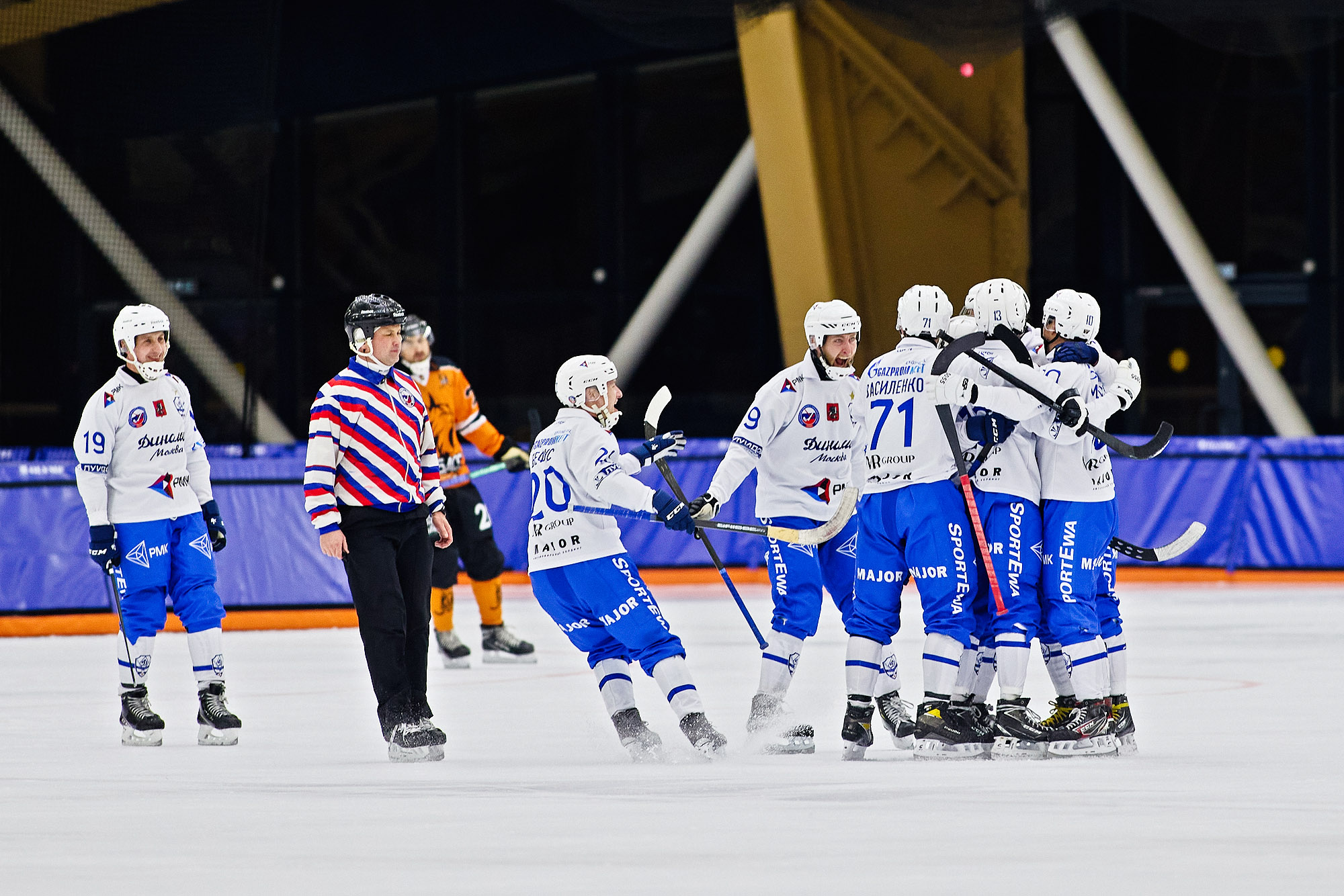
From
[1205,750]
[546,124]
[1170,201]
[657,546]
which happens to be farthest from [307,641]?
[546,124]

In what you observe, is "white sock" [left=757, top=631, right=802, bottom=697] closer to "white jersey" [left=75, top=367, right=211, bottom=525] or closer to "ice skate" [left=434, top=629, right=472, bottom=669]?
"white jersey" [left=75, top=367, right=211, bottom=525]

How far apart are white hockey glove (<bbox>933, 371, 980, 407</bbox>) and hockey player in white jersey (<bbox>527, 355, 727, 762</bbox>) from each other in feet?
3.73

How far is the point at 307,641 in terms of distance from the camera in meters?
13.8

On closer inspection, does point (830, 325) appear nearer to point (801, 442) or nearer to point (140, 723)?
point (801, 442)

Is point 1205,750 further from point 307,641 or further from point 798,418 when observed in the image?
point 307,641

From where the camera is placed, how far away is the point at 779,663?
344 inches

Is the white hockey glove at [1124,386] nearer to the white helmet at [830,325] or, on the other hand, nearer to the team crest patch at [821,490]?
the white helmet at [830,325]

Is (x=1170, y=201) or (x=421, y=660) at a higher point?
(x=1170, y=201)

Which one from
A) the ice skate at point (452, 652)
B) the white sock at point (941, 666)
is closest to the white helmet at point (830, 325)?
the white sock at point (941, 666)

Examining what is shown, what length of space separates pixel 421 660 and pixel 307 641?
220 inches

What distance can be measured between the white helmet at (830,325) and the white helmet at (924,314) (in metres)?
0.30

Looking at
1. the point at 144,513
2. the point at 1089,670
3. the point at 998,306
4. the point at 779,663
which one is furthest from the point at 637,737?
the point at 144,513

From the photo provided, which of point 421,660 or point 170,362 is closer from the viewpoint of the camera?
point 421,660

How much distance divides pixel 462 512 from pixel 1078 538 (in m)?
5.38
